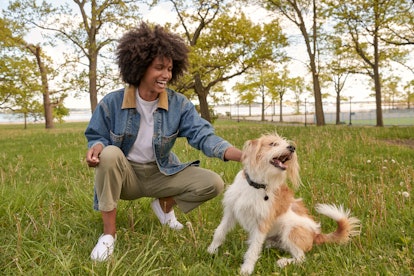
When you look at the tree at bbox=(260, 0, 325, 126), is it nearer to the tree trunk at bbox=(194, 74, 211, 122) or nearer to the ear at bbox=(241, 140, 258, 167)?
the tree trunk at bbox=(194, 74, 211, 122)

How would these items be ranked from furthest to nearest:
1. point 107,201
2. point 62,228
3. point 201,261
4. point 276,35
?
1. point 276,35
2. point 62,228
3. point 107,201
4. point 201,261

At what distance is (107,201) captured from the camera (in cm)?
304

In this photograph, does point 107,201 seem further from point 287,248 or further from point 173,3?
point 173,3

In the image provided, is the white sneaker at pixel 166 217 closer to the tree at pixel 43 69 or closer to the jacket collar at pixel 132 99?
the jacket collar at pixel 132 99

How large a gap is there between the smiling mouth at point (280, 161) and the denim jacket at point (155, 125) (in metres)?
0.66

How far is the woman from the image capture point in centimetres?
331

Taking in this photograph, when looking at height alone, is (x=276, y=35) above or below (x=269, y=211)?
above

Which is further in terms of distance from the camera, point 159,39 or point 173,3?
point 173,3

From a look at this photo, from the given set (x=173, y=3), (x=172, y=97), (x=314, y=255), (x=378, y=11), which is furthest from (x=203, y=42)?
(x=314, y=255)

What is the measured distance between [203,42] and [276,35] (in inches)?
160

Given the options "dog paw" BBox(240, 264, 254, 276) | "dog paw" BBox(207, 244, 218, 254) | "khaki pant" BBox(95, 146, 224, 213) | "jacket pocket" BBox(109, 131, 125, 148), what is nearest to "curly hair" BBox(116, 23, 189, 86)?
"jacket pocket" BBox(109, 131, 125, 148)

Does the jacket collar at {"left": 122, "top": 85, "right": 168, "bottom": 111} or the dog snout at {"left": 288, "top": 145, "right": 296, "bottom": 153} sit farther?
the jacket collar at {"left": 122, "top": 85, "right": 168, "bottom": 111}

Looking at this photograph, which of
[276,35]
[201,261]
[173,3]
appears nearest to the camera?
[201,261]

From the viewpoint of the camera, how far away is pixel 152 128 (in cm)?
346
